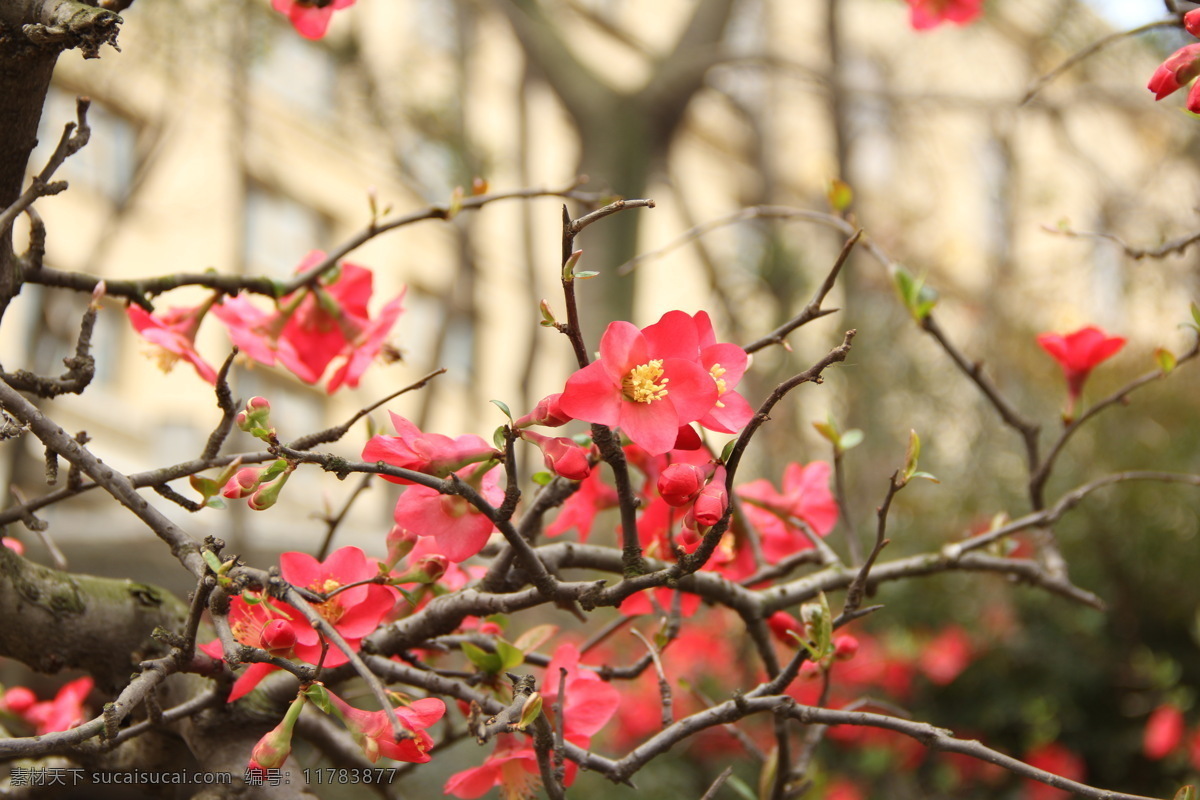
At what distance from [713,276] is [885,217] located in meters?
4.95

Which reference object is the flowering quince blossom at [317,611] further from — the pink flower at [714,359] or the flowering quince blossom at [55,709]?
the flowering quince blossom at [55,709]

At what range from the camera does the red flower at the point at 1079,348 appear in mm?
1370

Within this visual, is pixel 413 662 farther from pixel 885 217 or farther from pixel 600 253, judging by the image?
pixel 885 217

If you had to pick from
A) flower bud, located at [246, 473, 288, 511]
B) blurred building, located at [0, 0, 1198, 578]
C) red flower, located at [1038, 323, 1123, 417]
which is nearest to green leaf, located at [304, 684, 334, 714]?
flower bud, located at [246, 473, 288, 511]

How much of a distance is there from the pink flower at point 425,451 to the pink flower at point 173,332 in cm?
38

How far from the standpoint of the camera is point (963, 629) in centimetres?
356

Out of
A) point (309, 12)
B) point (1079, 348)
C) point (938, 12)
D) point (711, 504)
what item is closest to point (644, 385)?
point (711, 504)

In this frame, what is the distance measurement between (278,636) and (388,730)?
124 millimetres

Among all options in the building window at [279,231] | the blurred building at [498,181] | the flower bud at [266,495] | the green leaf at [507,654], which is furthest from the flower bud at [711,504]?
the building window at [279,231]

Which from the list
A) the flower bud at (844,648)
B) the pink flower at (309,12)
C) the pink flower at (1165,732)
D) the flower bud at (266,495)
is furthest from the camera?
the pink flower at (1165,732)

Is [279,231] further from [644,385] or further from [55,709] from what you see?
[644,385]

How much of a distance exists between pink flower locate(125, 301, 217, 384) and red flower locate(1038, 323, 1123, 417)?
42.5 inches

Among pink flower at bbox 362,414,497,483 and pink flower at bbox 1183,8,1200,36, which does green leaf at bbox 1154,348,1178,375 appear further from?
pink flower at bbox 362,414,497,483

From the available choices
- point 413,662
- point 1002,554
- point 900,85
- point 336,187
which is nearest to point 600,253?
point 1002,554
